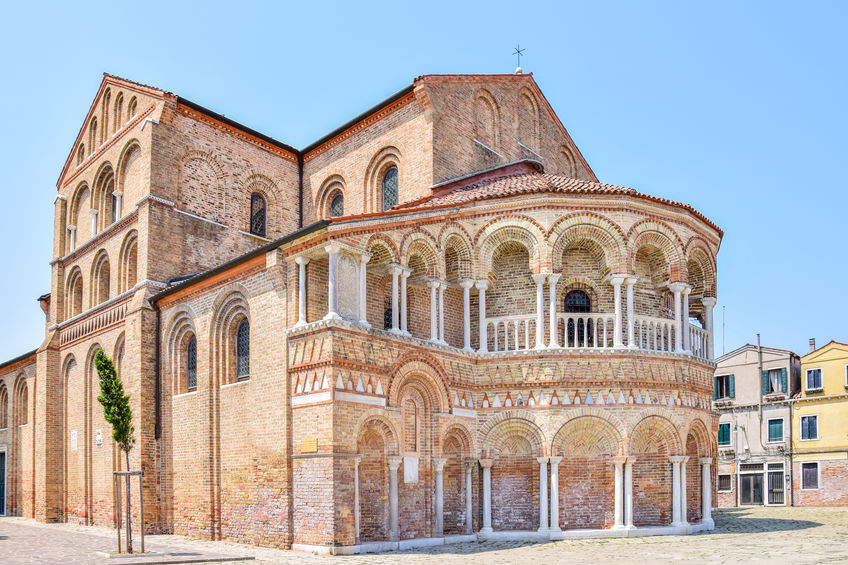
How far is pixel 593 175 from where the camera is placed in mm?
27719

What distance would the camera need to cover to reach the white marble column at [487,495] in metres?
16.6

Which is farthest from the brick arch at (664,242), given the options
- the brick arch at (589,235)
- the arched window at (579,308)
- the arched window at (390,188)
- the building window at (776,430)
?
the building window at (776,430)

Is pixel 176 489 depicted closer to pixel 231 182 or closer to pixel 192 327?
pixel 192 327

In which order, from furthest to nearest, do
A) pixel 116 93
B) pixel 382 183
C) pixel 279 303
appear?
1. pixel 116 93
2. pixel 382 183
3. pixel 279 303

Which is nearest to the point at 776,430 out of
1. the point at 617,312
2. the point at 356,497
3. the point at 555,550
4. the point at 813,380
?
the point at 813,380

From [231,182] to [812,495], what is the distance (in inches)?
1109

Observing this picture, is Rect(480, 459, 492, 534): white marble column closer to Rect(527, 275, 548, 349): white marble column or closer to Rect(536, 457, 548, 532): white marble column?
Rect(536, 457, 548, 532): white marble column

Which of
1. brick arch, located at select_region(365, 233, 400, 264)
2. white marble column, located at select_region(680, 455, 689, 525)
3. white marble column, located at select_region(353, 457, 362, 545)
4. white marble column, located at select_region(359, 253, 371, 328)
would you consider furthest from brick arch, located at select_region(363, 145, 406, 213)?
white marble column, located at select_region(680, 455, 689, 525)

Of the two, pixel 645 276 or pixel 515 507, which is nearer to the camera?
pixel 515 507

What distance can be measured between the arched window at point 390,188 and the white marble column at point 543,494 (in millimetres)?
8687

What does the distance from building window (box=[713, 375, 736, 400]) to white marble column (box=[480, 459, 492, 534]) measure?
2541 centimetres

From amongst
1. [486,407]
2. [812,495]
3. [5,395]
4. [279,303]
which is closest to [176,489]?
[279,303]

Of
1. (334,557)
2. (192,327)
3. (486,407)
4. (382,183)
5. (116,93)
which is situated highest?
(116,93)

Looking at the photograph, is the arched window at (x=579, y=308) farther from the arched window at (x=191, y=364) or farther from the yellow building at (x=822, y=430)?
the yellow building at (x=822, y=430)
